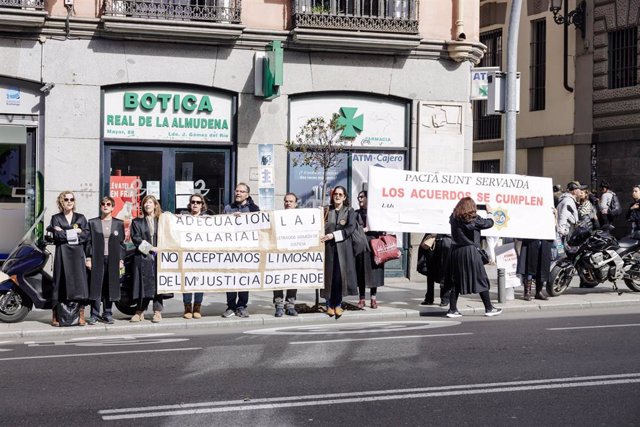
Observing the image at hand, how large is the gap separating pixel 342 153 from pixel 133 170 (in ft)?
12.9

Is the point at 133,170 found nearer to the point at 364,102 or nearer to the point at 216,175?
the point at 216,175

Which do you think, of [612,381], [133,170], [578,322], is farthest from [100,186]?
[612,381]

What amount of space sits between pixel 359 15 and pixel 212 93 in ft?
10.3

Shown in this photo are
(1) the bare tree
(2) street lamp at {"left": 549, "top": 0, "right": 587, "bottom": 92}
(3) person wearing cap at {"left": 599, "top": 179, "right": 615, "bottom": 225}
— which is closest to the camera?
(1) the bare tree

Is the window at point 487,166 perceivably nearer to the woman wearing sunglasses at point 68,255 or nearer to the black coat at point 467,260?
the black coat at point 467,260

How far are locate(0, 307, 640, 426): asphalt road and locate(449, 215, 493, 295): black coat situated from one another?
4.18 feet

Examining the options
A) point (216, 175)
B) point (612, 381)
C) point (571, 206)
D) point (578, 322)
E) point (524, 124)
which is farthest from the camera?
point (524, 124)

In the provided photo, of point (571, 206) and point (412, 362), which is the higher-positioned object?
point (571, 206)

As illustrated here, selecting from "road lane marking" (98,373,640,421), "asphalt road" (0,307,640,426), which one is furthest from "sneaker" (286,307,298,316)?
"road lane marking" (98,373,640,421)

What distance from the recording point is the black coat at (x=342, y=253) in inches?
574

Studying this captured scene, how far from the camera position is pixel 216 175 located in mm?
19391

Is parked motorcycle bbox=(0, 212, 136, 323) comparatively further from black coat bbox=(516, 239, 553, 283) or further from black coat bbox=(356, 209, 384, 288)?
black coat bbox=(516, 239, 553, 283)

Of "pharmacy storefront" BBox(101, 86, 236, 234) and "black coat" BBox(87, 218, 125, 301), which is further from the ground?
"pharmacy storefront" BBox(101, 86, 236, 234)

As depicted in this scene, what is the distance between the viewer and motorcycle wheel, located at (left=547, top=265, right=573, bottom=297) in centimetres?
1678
